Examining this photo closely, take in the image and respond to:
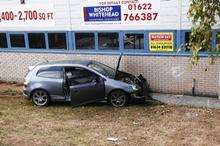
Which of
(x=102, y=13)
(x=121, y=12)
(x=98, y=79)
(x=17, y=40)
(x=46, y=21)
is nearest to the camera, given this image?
(x=98, y=79)

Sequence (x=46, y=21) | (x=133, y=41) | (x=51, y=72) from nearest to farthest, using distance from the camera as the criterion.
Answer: (x=51, y=72)
(x=133, y=41)
(x=46, y=21)

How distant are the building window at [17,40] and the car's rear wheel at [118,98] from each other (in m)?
5.98

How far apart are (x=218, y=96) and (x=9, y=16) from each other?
9682 millimetres

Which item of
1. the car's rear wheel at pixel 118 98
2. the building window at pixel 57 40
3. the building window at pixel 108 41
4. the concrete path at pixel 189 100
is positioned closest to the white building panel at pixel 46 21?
the building window at pixel 57 40

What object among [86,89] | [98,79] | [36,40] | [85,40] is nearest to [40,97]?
[86,89]

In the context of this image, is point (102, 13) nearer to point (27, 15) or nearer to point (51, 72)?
point (51, 72)

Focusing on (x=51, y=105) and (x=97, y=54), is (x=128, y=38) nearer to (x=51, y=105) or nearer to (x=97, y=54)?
(x=97, y=54)

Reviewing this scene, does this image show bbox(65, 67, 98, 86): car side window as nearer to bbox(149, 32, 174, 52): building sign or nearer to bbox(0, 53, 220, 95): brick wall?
bbox(0, 53, 220, 95): brick wall

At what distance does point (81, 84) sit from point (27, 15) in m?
5.25

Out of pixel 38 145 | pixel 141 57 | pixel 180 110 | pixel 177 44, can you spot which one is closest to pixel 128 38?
pixel 141 57

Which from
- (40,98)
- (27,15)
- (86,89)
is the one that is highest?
(27,15)

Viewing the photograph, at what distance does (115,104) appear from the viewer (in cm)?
1586

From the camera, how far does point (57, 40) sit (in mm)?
18984

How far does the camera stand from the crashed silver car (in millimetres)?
15664
